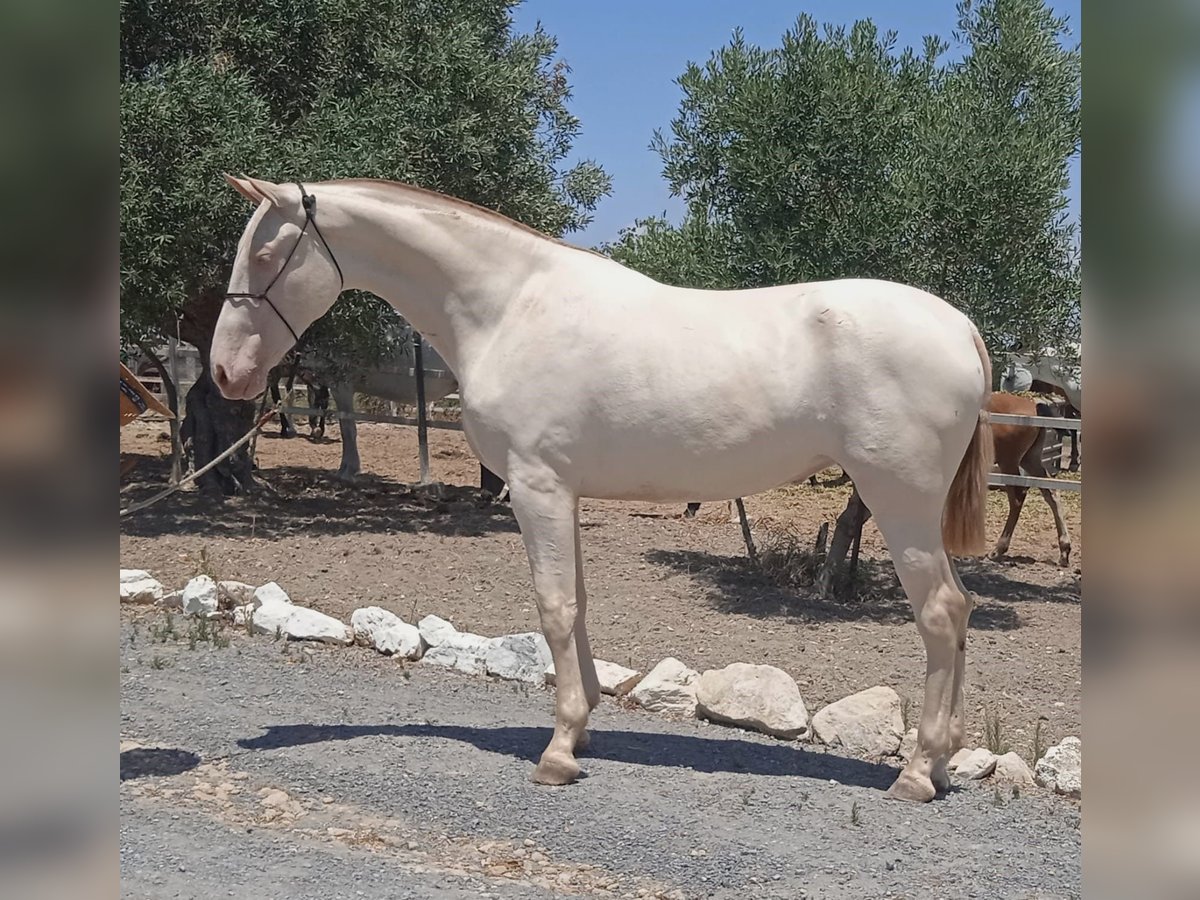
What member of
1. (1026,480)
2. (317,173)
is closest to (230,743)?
(317,173)

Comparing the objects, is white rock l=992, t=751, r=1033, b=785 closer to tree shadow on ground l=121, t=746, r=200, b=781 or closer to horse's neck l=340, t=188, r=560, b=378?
horse's neck l=340, t=188, r=560, b=378

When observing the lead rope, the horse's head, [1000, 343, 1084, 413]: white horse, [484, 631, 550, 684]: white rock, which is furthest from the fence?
the horse's head

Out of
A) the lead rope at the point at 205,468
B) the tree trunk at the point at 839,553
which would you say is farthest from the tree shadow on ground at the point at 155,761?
the tree trunk at the point at 839,553

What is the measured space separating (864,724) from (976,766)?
538mm

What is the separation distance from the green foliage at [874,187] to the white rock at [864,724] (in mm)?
3792

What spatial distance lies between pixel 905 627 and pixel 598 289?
4.28 m

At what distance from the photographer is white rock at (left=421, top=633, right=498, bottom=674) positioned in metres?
6.11

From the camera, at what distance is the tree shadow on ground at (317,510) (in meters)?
10.7

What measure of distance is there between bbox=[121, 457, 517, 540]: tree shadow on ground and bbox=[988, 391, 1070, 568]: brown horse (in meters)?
4.80

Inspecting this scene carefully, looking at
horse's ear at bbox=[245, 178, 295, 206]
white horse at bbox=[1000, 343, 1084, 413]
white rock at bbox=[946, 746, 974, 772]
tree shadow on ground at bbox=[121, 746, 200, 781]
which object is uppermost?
horse's ear at bbox=[245, 178, 295, 206]

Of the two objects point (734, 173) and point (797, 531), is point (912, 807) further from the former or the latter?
point (797, 531)

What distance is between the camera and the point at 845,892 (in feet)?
11.1

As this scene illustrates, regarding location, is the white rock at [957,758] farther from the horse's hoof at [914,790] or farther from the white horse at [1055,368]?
the white horse at [1055,368]

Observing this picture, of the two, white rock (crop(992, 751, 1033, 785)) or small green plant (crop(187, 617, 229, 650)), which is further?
small green plant (crop(187, 617, 229, 650))
